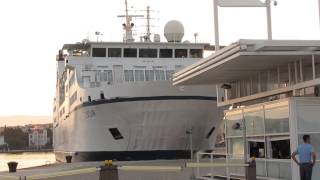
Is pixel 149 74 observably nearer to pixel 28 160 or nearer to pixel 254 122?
pixel 254 122

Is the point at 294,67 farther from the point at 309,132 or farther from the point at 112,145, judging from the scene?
the point at 112,145

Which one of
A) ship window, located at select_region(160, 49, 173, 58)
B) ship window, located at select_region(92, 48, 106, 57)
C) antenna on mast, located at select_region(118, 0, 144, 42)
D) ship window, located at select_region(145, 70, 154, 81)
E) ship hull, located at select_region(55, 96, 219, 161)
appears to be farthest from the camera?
antenna on mast, located at select_region(118, 0, 144, 42)

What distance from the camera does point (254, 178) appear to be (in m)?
13.6

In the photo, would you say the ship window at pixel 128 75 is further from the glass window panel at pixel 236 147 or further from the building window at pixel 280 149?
the building window at pixel 280 149

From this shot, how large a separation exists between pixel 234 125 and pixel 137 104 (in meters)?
14.8

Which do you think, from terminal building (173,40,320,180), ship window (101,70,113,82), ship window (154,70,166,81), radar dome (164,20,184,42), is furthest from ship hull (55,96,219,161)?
terminal building (173,40,320,180)

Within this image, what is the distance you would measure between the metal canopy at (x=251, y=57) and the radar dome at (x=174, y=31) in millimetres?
22962

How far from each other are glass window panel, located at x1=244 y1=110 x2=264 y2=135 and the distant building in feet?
505

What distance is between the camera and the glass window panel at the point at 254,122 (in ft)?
47.5

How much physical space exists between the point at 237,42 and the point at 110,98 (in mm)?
19683

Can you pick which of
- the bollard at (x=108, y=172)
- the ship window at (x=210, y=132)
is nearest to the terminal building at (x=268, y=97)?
the bollard at (x=108, y=172)

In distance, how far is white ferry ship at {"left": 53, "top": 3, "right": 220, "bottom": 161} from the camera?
30688mm

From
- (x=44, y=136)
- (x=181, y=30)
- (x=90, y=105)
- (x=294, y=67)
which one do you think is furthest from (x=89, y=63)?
(x=44, y=136)

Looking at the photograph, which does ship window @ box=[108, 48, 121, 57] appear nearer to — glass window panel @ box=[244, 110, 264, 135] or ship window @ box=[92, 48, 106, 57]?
ship window @ box=[92, 48, 106, 57]
